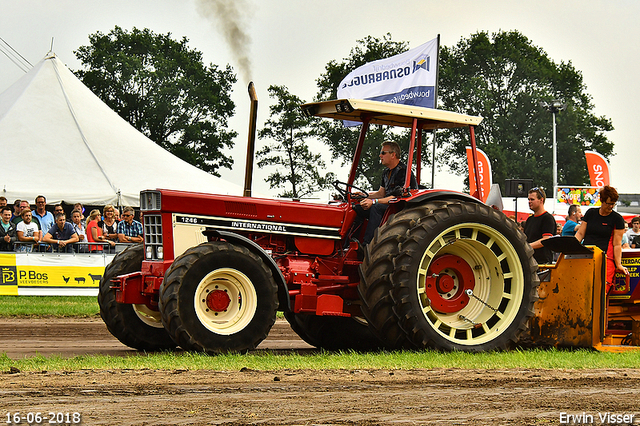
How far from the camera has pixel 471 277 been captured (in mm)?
8047

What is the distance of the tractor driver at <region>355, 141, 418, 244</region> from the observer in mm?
7902

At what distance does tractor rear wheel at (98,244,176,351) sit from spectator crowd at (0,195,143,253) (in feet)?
21.1

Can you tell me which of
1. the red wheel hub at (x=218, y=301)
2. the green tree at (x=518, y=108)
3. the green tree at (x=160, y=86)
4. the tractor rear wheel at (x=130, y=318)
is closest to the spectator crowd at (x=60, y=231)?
the tractor rear wheel at (x=130, y=318)

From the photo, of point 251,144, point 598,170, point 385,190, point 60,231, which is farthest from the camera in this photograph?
point 598,170

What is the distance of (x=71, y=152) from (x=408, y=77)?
31.2 feet

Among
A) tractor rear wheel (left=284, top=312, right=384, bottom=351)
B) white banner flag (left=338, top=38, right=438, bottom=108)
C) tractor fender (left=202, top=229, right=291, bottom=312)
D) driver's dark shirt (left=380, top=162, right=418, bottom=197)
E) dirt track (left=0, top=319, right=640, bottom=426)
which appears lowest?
tractor rear wheel (left=284, top=312, right=384, bottom=351)

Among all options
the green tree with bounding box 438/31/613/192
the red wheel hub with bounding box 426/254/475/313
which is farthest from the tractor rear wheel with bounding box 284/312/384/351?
Answer: the green tree with bounding box 438/31/613/192

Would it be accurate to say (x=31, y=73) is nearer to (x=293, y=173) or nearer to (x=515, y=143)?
(x=293, y=173)

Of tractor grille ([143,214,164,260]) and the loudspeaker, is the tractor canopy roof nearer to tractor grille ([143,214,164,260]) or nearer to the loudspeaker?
tractor grille ([143,214,164,260])

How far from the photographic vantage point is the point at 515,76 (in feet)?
188

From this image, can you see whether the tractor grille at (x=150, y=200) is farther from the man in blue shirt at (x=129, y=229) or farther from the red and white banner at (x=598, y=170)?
the red and white banner at (x=598, y=170)

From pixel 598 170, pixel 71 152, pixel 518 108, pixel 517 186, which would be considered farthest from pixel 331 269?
pixel 518 108

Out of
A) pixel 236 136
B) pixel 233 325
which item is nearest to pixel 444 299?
pixel 233 325

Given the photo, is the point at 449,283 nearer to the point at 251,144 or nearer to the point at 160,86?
the point at 251,144
